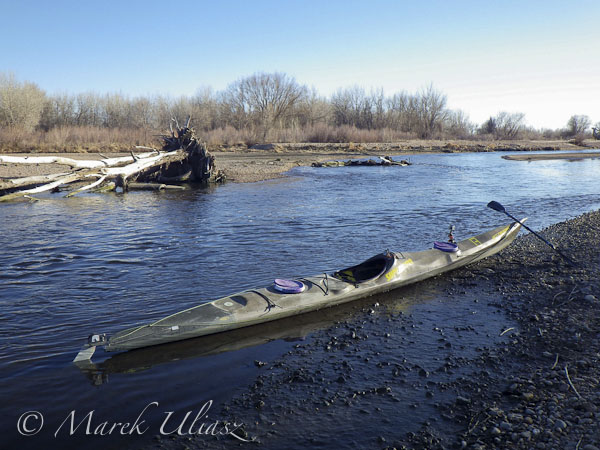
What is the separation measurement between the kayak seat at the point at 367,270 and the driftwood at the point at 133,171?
13.3 meters

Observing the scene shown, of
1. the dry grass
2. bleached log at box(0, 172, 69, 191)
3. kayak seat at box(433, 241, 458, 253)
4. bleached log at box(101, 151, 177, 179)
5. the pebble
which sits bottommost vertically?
the pebble

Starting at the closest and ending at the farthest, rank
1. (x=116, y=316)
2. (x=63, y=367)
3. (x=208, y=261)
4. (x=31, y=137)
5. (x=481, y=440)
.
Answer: (x=481, y=440), (x=63, y=367), (x=116, y=316), (x=208, y=261), (x=31, y=137)

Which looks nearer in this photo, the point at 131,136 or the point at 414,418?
the point at 414,418

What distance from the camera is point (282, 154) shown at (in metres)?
45.0

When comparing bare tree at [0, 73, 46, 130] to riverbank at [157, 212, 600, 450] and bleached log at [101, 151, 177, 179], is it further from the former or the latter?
riverbank at [157, 212, 600, 450]

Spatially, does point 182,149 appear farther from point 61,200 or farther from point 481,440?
point 481,440

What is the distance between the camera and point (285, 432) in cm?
439

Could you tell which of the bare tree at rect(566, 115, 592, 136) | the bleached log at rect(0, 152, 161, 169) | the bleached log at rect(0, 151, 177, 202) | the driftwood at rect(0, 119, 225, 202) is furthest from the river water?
the bare tree at rect(566, 115, 592, 136)

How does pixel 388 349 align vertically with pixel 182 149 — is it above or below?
below

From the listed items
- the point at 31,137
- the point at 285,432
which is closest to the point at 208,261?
the point at 285,432

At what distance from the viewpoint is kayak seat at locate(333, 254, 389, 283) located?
801cm

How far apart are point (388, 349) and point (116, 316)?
4206 millimetres

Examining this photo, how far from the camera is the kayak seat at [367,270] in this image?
8.01m

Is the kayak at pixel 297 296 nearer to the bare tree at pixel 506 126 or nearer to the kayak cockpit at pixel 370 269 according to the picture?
the kayak cockpit at pixel 370 269
